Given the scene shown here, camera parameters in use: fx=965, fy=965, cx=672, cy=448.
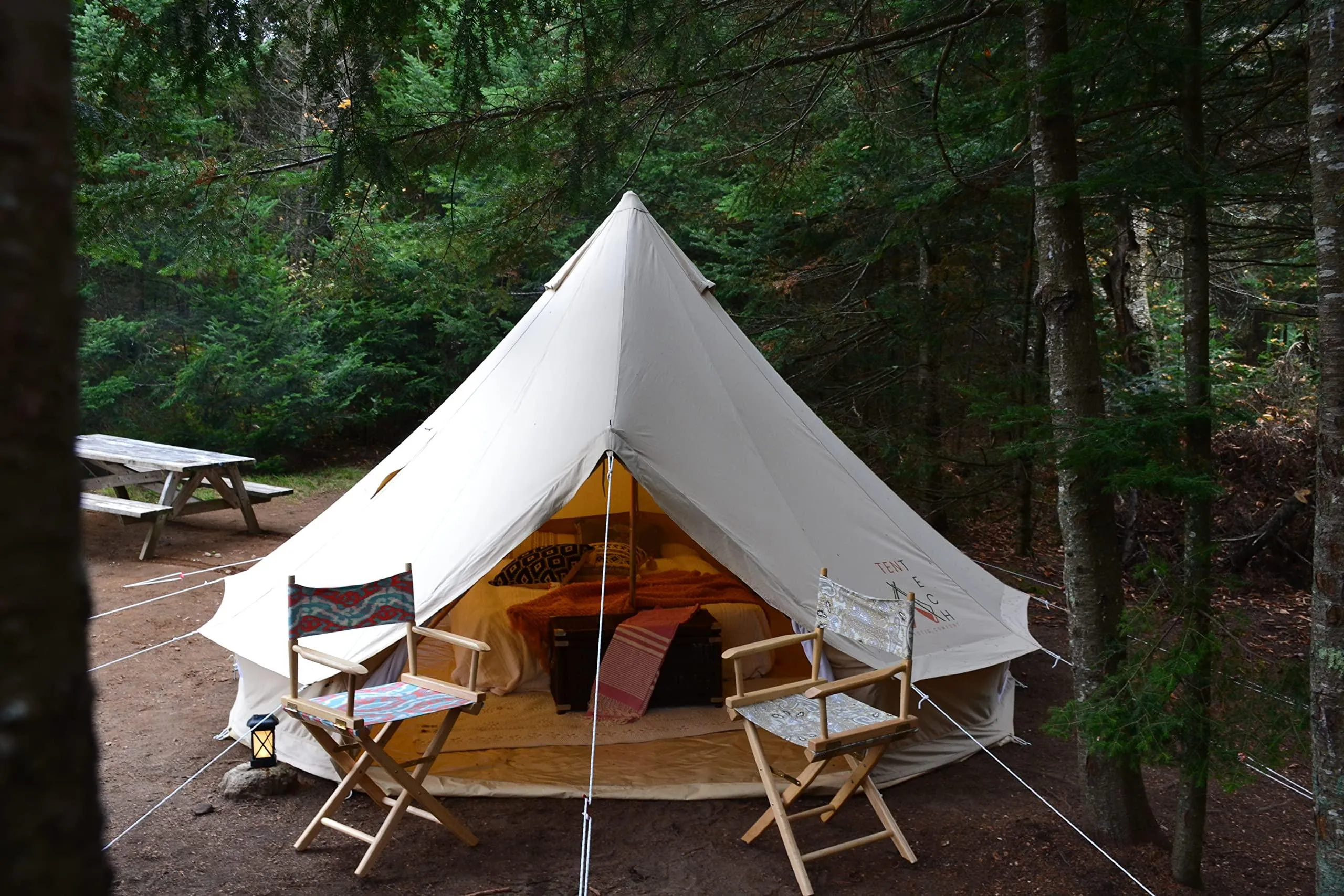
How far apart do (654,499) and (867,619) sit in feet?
4.13

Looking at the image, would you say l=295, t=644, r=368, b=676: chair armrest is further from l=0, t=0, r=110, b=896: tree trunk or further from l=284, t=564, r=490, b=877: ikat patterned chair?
l=0, t=0, r=110, b=896: tree trunk

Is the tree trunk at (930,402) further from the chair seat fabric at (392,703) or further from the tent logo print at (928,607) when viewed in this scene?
the chair seat fabric at (392,703)

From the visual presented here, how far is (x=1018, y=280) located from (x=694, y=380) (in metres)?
4.53

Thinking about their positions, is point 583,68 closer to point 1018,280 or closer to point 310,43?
point 310,43

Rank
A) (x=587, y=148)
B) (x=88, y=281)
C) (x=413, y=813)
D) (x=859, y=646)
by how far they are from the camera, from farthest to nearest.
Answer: (x=88, y=281)
(x=587, y=148)
(x=859, y=646)
(x=413, y=813)

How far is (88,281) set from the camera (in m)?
10.6

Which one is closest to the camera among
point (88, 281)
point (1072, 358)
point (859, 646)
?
point (1072, 358)

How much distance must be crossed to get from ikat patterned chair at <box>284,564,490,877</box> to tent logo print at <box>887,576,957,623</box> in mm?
1753

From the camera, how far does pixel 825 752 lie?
2.92 metres

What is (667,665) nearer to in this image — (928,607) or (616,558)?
(616,558)

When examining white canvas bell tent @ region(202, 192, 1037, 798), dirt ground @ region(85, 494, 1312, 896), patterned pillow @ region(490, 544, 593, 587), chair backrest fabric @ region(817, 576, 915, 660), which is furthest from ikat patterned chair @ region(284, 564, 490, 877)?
patterned pillow @ region(490, 544, 593, 587)

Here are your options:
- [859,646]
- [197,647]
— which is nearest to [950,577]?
[859,646]

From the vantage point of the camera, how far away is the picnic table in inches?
280

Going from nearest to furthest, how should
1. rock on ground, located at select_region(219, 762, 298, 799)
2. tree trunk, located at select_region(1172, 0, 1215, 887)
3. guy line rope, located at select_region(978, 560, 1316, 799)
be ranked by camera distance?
guy line rope, located at select_region(978, 560, 1316, 799) → tree trunk, located at select_region(1172, 0, 1215, 887) → rock on ground, located at select_region(219, 762, 298, 799)
